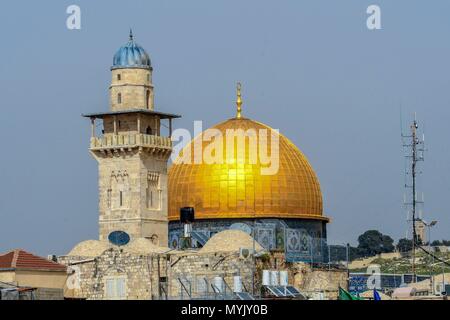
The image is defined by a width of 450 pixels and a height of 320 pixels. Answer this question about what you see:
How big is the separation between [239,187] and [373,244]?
64.1 metres

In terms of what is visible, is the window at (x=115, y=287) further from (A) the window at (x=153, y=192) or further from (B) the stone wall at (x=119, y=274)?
(A) the window at (x=153, y=192)

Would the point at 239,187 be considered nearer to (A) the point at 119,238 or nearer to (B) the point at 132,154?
(B) the point at 132,154

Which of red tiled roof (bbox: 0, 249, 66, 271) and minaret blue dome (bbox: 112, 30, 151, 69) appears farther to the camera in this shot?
minaret blue dome (bbox: 112, 30, 151, 69)

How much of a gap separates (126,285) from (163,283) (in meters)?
1.54

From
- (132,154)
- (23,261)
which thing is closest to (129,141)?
(132,154)

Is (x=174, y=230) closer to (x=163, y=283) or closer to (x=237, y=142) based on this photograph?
(x=237, y=142)

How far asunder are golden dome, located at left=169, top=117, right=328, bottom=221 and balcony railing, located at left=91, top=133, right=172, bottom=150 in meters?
5.07

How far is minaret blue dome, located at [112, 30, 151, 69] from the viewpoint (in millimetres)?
85375

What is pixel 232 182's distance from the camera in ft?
301

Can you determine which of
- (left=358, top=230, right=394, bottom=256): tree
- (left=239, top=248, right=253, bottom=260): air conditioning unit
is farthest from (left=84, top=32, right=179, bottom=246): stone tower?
(left=358, top=230, right=394, bottom=256): tree

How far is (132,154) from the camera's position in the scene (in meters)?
86.3

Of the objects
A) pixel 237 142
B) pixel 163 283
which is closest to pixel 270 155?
pixel 237 142

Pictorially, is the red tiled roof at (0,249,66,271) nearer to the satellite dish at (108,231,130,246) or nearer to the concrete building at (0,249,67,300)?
the concrete building at (0,249,67,300)

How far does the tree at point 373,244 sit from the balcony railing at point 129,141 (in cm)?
6349
